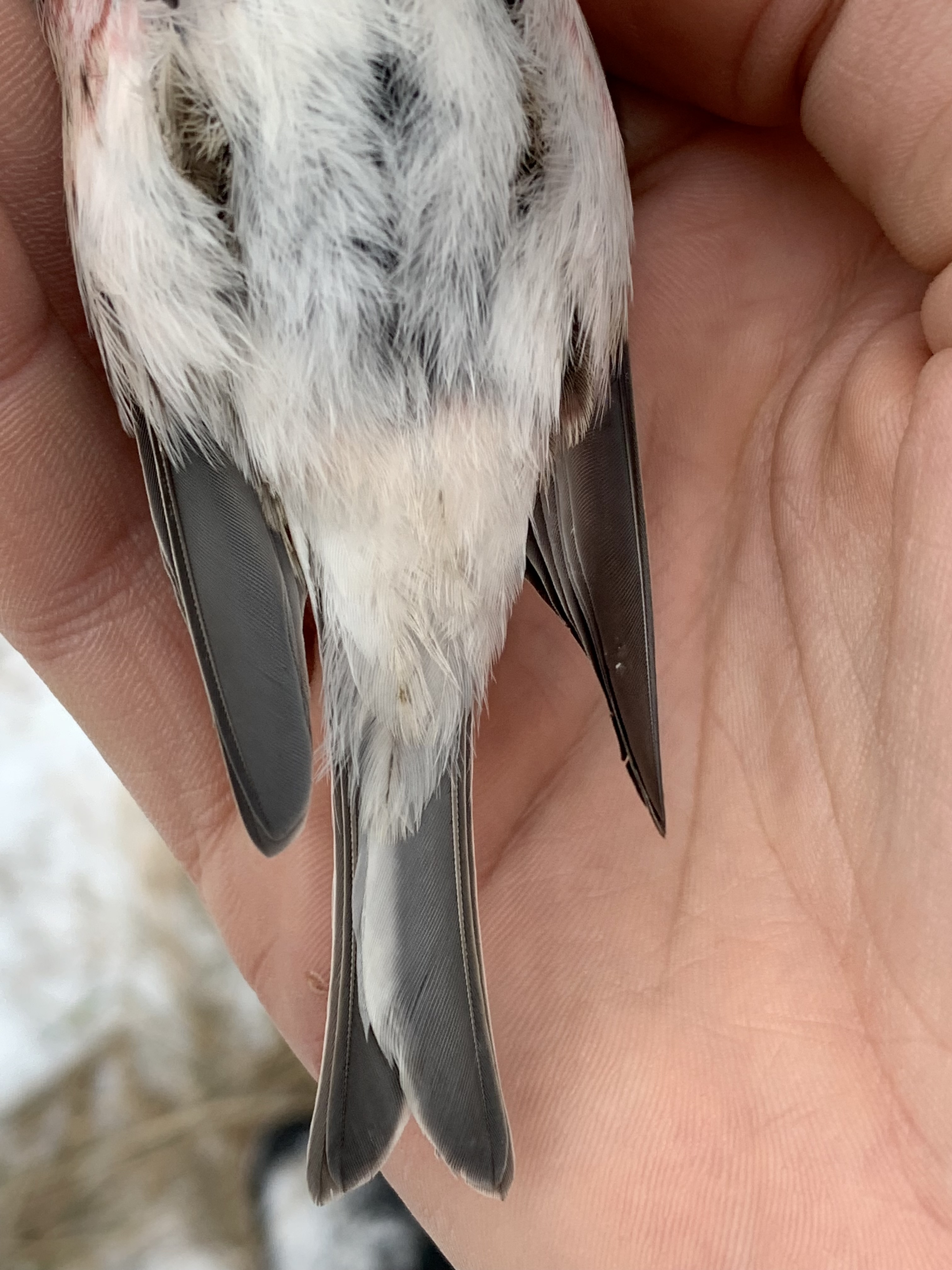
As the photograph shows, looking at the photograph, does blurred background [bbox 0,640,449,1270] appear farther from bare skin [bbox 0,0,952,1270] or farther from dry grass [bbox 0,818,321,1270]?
bare skin [bbox 0,0,952,1270]

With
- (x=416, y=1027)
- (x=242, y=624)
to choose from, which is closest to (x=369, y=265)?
(x=242, y=624)

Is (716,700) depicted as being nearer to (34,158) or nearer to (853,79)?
(853,79)

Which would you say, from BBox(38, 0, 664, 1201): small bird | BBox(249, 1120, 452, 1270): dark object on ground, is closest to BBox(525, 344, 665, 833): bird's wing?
BBox(38, 0, 664, 1201): small bird

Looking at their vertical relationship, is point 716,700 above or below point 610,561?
below

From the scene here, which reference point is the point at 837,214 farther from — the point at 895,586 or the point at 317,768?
the point at 317,768

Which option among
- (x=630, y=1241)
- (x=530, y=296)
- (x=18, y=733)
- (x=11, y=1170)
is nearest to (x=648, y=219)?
(x=530, y=296)

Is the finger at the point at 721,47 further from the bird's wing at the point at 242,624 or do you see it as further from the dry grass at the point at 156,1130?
the dry grass at the point at 156,1130

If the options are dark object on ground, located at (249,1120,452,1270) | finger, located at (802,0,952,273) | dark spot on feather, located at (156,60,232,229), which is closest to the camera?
dark spot on feather, located at (156,60,232,229)
